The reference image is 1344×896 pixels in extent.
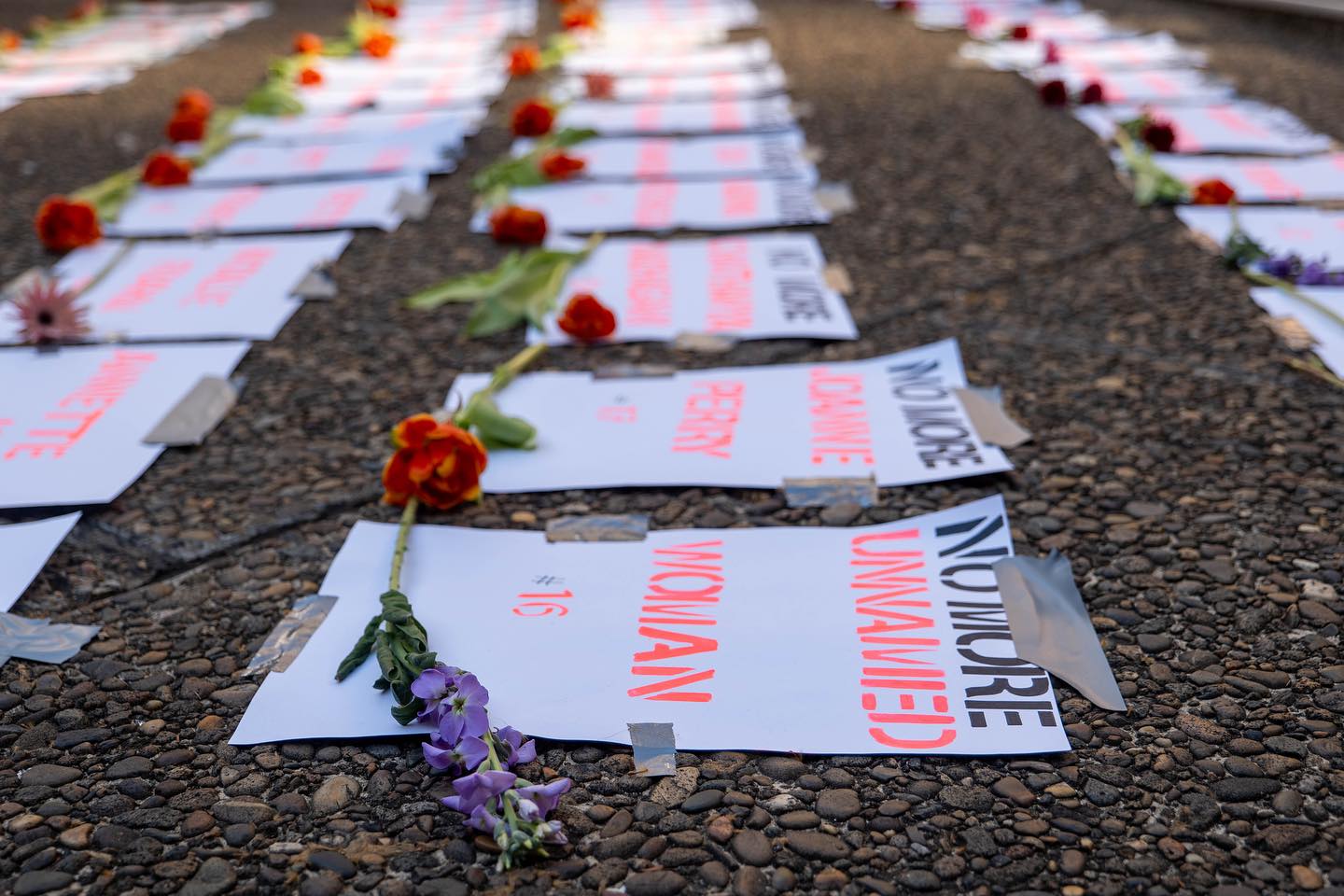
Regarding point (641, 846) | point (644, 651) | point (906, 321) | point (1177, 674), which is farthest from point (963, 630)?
point (906, 321)

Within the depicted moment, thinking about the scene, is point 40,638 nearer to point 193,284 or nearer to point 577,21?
point 193,284

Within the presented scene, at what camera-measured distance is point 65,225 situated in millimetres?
2434

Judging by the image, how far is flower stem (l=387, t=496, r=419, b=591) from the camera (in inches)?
49.7

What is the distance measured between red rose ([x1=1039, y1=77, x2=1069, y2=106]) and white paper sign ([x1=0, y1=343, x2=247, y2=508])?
8.14 feet

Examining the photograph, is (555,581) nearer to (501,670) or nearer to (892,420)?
(501,670)

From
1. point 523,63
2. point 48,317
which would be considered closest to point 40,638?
point 48,317

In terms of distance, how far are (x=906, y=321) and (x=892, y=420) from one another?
435 mm

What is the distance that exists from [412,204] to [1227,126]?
215 centimetres

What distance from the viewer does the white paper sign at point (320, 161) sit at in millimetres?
2980

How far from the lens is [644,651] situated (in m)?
1.20

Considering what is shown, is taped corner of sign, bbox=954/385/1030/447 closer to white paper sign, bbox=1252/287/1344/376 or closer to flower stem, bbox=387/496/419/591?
white paper sign, bbox=1252/287/1344/376

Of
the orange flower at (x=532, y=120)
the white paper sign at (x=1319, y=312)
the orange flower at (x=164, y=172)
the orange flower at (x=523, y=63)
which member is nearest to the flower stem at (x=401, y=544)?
the white paper sign at (x=1319, y=312)

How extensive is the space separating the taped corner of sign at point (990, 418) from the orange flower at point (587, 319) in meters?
0.60

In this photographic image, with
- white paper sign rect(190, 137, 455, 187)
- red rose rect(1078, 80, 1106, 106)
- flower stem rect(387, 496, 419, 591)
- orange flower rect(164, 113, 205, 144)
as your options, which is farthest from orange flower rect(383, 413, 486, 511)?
red rose rect(1078, 80, 1106, 106)
